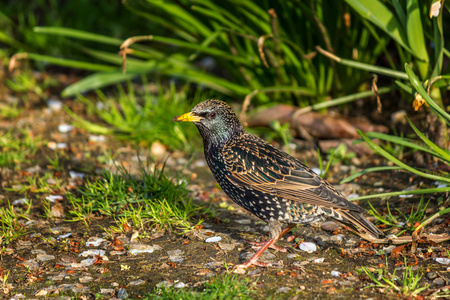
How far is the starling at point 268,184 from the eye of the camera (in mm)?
3684

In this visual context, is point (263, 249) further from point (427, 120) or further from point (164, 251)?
point (427, 120)

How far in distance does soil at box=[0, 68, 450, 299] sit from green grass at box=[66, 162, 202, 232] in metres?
0.08

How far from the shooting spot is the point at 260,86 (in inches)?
241

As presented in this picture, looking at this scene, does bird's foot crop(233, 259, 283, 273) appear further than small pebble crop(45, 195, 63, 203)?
No

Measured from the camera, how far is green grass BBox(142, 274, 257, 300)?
3.13 m

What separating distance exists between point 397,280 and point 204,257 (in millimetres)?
1296

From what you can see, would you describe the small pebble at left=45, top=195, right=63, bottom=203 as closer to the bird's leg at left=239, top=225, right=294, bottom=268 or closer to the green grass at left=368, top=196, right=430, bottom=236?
the bird's leg at left=239, top=225, right=294, bottom=268

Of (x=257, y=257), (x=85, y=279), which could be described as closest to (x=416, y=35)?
(x=257, y=257)

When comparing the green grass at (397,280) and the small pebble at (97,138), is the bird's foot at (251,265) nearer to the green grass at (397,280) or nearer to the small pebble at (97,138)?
the green grass at (397,280)

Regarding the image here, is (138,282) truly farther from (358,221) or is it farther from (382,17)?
(382,17)

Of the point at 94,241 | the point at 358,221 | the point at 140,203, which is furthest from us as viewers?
the point at 140,203

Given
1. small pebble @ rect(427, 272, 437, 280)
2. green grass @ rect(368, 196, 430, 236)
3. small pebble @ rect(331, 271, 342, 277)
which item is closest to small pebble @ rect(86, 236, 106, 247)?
small pebble @ rect(331, 271, 342, 277)

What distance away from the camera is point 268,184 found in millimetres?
3801

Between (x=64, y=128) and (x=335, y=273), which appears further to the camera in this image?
(x=64, y=128)
